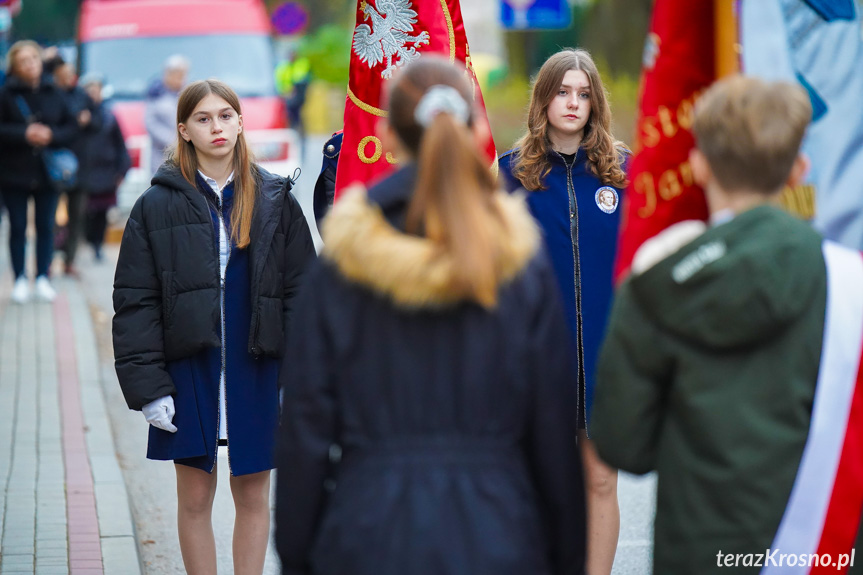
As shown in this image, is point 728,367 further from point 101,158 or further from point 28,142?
point 101,158

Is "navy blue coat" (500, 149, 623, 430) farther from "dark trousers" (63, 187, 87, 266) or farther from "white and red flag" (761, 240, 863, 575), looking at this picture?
"dark trousers" (63, 187, 87, 266)

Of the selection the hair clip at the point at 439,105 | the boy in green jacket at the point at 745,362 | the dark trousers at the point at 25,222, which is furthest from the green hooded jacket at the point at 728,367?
the dark trousers at the point at 25,222

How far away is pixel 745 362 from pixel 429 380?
65 cm

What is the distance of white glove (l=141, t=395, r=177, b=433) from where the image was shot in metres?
4.14

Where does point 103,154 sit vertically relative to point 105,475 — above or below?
above

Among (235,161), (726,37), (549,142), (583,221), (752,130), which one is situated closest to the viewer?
(752,130)

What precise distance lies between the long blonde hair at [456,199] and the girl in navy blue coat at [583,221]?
79.4 inches

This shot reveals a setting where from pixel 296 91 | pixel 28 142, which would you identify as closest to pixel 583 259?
pixel 28 142

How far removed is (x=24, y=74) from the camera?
11.1 m

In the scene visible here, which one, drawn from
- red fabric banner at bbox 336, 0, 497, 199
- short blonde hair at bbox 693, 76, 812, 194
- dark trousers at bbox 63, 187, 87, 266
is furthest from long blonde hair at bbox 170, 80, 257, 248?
dark trousers at bbox 63, 187, 87, 266

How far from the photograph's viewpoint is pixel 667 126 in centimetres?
291

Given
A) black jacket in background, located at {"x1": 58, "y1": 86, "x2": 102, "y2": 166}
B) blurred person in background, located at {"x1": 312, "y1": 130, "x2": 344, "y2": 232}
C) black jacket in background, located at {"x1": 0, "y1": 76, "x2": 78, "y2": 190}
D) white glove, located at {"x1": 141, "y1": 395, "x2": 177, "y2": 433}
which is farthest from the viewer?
black jacket in background, located at {"x1": 58, "y1": 86, "x2": 102, "y2": 166}

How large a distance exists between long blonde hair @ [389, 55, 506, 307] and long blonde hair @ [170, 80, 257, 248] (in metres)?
1.73

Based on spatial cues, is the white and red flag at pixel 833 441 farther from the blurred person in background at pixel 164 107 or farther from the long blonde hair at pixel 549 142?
the blurred person in background at pixel 164 107
